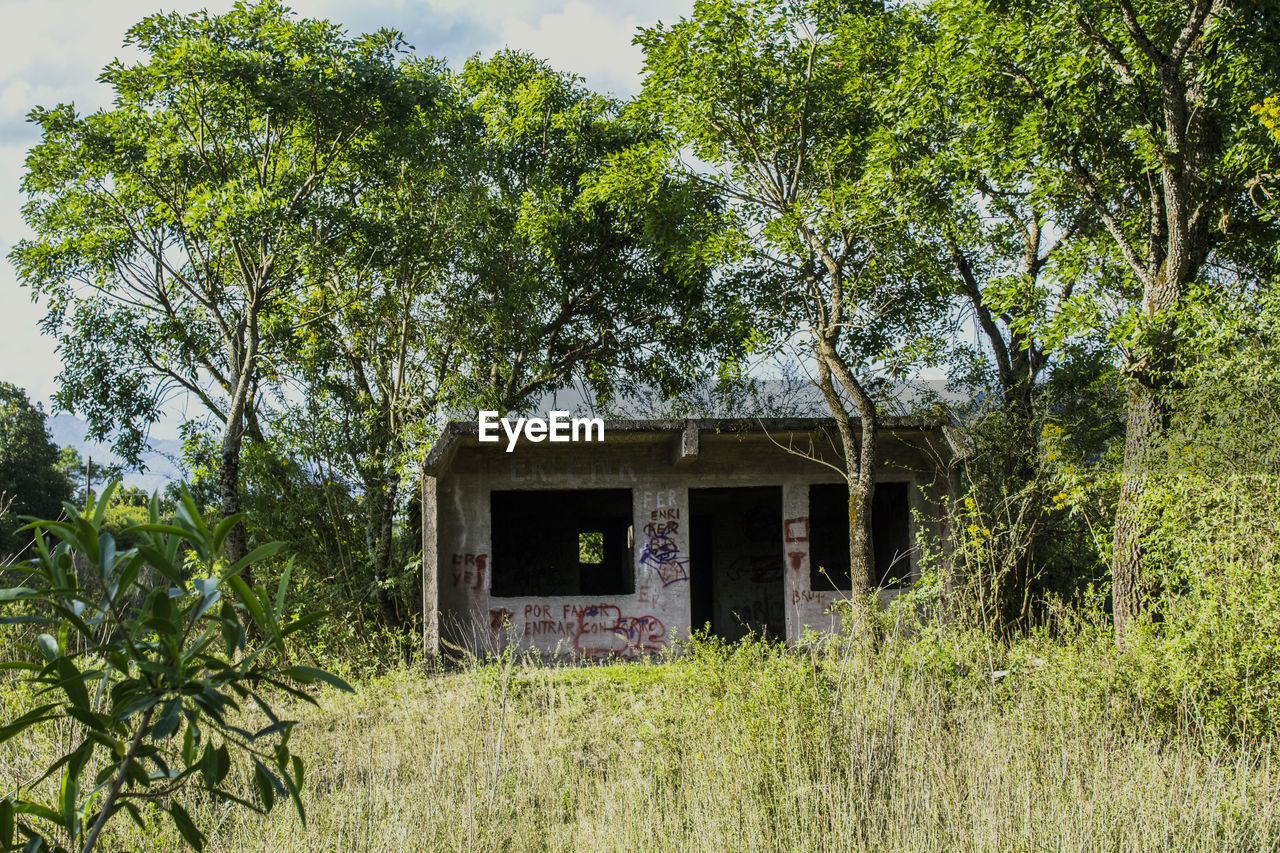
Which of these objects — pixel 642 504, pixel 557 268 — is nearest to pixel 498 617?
pixel 642 504

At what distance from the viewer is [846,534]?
597 inches

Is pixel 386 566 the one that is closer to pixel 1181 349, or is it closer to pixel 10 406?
pixel 1181 349

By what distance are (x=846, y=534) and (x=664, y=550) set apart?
4.88 meters

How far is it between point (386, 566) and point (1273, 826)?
30.8 ft

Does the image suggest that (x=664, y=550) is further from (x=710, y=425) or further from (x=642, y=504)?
(x=710, y=425)

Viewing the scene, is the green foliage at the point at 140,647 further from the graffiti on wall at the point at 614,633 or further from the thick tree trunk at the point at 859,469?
the graffiti on wall at the point at 614,633

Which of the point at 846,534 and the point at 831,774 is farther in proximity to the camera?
the point at 846,534

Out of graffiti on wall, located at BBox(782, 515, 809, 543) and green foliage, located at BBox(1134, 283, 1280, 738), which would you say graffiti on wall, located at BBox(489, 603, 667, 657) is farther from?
green foliage, located at BBox(1134, 283, 1280, 738)

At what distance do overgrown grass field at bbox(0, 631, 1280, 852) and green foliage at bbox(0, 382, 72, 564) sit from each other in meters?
20.3

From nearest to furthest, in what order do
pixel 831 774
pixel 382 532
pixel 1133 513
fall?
pixel 831 774, pixel 1133 513, pixel 382 532

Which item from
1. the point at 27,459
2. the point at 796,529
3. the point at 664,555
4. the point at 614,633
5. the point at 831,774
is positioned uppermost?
the point at 27,459

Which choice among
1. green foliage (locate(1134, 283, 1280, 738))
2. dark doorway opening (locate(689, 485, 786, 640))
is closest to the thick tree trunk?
green foliage (locate(1134, 283, 1280, 738))

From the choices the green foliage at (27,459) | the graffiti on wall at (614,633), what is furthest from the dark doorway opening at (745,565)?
the green foliage at (27,459)

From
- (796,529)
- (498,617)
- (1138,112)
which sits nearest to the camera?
(1138,112)
